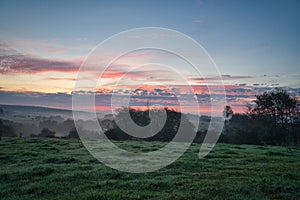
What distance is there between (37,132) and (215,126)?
43.0 m

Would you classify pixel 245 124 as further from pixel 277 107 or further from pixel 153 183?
pixel 153 183

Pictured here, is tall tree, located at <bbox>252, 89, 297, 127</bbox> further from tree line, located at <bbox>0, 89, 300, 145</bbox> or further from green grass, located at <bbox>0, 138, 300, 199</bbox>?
green grass, located at <bbox>0, 138, 300, 199</bbox>

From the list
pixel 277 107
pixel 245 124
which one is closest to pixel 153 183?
pixel 245 124

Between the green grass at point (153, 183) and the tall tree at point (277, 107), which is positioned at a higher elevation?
the tall tree at point (277, 107)

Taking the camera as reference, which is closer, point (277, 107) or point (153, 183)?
point (153, 183)

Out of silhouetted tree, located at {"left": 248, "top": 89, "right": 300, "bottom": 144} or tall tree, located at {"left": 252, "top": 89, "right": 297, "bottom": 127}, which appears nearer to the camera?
silhouetted tree, located at {"left": 248, "top": 89, "right": 300, "bottom": 144}

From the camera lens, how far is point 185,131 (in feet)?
195

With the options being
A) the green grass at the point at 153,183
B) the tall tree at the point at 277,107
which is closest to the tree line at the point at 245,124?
the tall tree at the point at 277,107

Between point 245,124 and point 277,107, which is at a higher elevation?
point 277,107

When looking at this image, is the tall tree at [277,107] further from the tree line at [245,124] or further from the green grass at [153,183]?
the green grass at [153,183]

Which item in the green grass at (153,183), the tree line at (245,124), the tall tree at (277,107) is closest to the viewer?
the green grass at (153,183)

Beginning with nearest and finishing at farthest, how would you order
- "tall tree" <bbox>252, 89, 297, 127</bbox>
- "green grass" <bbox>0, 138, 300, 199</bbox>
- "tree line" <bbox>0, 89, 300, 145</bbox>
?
"green grass" <bbox>0, 138, 300, 199</bbox>, "tree line" <bbox>0, 89, 300, 145</bbox>, "tall tree" <bbox>252, 89, 297, 127</bbox>

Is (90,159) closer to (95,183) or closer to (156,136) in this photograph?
(95,183)

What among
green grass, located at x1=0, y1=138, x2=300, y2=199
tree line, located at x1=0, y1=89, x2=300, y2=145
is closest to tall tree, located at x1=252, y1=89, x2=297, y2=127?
tree line, located at x1=0, y1=89, x2=300, y2=145
